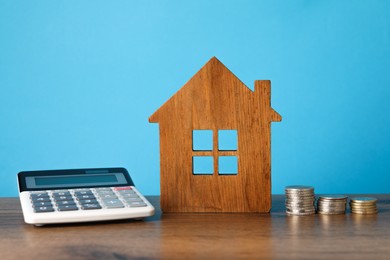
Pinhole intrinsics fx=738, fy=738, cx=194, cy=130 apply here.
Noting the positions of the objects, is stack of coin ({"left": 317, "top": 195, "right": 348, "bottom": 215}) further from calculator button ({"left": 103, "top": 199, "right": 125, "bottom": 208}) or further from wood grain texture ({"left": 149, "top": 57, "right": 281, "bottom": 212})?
calculator button ({"left": 103, "top": 199, "right": 125, "bottom": 208})

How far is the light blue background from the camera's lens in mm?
3484

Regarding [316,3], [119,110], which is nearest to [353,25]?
[316,3]

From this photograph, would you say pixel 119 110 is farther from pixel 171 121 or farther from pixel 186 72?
pixel 171 121

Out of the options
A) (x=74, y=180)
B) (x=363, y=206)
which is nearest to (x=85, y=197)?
(x=74, y=180)

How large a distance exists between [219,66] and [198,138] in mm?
2180

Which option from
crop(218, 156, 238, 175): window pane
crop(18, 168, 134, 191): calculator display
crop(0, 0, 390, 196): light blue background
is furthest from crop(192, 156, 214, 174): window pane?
crop(18, 168, 134, 191): calculator display

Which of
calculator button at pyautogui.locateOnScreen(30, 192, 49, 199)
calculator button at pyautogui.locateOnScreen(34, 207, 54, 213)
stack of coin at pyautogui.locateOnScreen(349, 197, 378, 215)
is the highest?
calculator button at pyautogui.locateOnScreen(30, 192, 49, 199)

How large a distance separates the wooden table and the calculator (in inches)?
0.8

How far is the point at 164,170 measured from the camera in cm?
140

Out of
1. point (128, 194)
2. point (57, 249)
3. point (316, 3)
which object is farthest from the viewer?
point (316, 3)

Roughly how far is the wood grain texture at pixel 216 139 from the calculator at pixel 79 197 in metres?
0.08

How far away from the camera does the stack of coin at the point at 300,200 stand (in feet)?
4.44

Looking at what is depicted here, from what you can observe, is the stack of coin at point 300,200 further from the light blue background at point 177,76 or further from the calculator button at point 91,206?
the light blue background at point 177,76

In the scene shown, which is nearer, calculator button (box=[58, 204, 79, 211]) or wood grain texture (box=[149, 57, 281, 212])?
calculator button (box=[58, 204, 79, 211])
